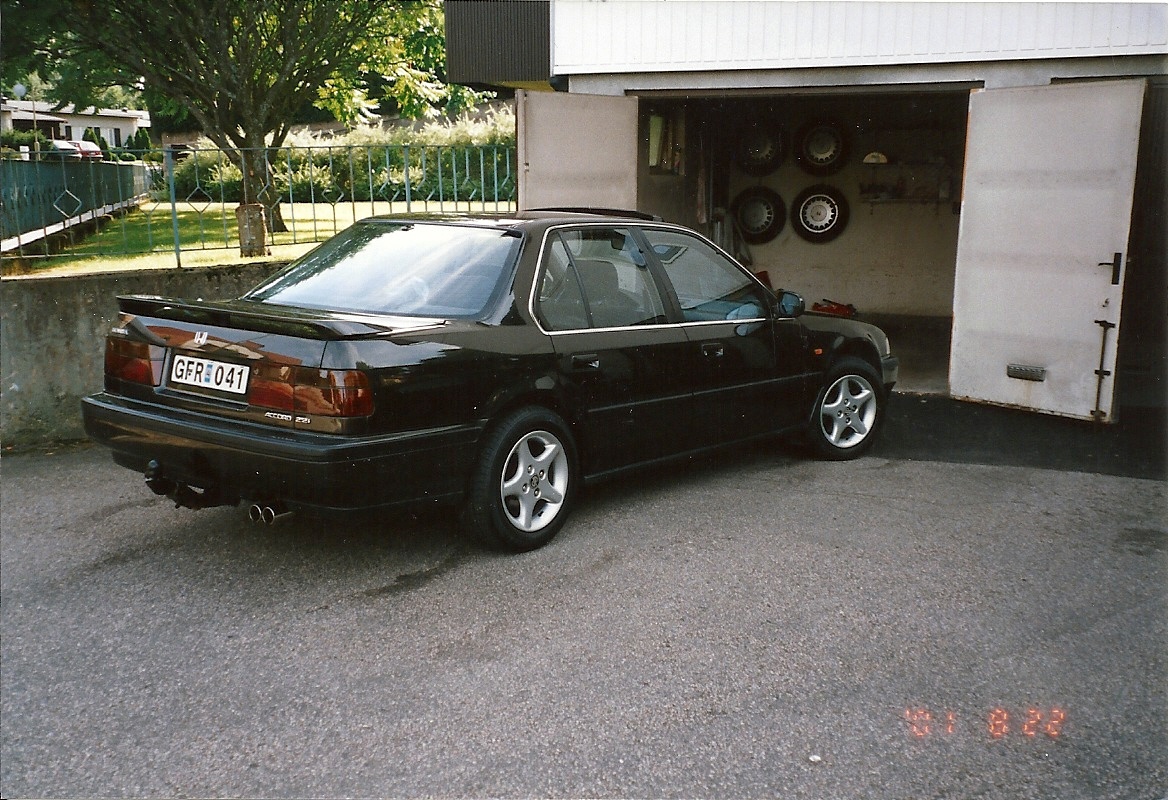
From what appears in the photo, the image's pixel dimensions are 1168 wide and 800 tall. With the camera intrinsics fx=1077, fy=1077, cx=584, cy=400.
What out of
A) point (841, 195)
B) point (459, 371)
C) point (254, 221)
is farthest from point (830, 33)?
point (459, 371)

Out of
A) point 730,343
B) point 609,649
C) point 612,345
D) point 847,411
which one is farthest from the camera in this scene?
point 847,411

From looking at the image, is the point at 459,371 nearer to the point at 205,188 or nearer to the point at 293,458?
the point at 293,458

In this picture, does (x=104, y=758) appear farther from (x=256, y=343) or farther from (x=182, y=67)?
(x=182, y=67)

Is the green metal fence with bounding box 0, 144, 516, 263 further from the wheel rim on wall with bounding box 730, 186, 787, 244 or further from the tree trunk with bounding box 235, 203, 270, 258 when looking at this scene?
the wheel rim on wall with bounding box 730, 186, 787, 244

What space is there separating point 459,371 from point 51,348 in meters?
4.12

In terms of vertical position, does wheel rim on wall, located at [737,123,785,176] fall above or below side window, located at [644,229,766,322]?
above

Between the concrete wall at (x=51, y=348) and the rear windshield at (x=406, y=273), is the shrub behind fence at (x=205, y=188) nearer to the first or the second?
the concrete wall at (x=51, y=348)

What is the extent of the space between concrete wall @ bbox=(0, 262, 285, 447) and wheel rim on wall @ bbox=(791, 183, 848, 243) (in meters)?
9.52

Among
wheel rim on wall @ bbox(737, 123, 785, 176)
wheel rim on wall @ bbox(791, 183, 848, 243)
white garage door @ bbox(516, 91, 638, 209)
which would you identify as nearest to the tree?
wheel rim on wall @ bbox(737, 123, 785, 176)

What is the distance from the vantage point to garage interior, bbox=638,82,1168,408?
45.0ft

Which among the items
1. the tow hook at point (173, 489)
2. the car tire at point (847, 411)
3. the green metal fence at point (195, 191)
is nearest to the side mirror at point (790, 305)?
the car tire at point (847, 411)

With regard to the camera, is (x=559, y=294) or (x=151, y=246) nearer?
(x=559, y=294)

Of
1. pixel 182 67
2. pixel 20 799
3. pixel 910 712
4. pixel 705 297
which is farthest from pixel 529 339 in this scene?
pixel 182 67
